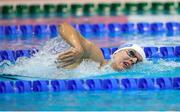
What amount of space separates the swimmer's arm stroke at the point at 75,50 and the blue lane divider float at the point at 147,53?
1113mm

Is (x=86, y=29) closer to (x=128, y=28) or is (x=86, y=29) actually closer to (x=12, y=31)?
(x=128, y=28)

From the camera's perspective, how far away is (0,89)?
414 cm

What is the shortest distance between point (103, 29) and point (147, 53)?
166 cm

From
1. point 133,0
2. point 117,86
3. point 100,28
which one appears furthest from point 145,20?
point 117,86

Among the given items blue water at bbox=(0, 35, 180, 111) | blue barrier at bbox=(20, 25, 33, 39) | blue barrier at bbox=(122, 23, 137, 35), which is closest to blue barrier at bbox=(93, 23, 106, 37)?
blue barrier at bbox=(122, 23, 137, 35)

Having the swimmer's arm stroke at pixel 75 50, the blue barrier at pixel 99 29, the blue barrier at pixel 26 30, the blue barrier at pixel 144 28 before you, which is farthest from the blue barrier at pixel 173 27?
the swimmer's arm stroke at pixel 75 50

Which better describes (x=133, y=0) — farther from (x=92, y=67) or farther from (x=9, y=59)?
(x=92, y=67)

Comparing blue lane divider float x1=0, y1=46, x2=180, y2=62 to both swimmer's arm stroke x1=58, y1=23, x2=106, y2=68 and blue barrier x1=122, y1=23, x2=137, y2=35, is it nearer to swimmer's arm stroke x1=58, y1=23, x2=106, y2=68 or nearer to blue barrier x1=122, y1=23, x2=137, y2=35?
swimmer's arm stroke x1=58, y1=23, x2=106, y2=68

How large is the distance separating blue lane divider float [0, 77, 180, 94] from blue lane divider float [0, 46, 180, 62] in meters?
1.16

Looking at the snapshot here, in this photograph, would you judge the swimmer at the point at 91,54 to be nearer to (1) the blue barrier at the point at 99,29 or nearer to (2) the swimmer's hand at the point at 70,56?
(2) the swimmer's hand at the point at 70,56

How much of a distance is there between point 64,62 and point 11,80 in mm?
542

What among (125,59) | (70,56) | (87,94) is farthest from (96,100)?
(125,59)

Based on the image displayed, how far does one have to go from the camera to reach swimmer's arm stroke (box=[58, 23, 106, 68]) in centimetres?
386

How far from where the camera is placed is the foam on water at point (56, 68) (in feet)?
14.4
